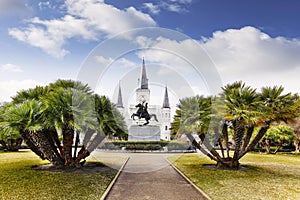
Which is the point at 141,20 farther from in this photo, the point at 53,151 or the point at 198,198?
the point at 198,198

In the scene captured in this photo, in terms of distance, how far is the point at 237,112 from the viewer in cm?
1204

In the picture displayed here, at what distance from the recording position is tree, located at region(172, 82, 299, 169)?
12234 mm

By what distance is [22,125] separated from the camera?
10992 millimetres

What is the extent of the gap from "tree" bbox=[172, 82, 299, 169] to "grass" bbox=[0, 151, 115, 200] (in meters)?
5.42

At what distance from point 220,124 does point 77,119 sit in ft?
25.2

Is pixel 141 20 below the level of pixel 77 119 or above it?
above

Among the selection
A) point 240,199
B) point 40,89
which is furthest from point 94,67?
point 240,199

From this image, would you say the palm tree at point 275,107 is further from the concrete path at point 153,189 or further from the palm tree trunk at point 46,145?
the palm tree trunk at point 46,145

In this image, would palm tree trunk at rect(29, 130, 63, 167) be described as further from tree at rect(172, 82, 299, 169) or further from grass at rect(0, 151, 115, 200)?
tree at rect(172, 82, 299, 169)

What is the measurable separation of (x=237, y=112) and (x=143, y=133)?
2785 centimetres

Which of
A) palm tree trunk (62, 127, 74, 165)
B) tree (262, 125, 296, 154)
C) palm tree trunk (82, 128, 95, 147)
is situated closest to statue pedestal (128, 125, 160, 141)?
tree (262, 125, 296, 154)

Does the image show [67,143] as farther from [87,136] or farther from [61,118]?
[61,118]

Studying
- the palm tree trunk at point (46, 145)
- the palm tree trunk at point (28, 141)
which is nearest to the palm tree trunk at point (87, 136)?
the palm tree trunk at point (46, 145)

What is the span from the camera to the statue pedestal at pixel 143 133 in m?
38.6
